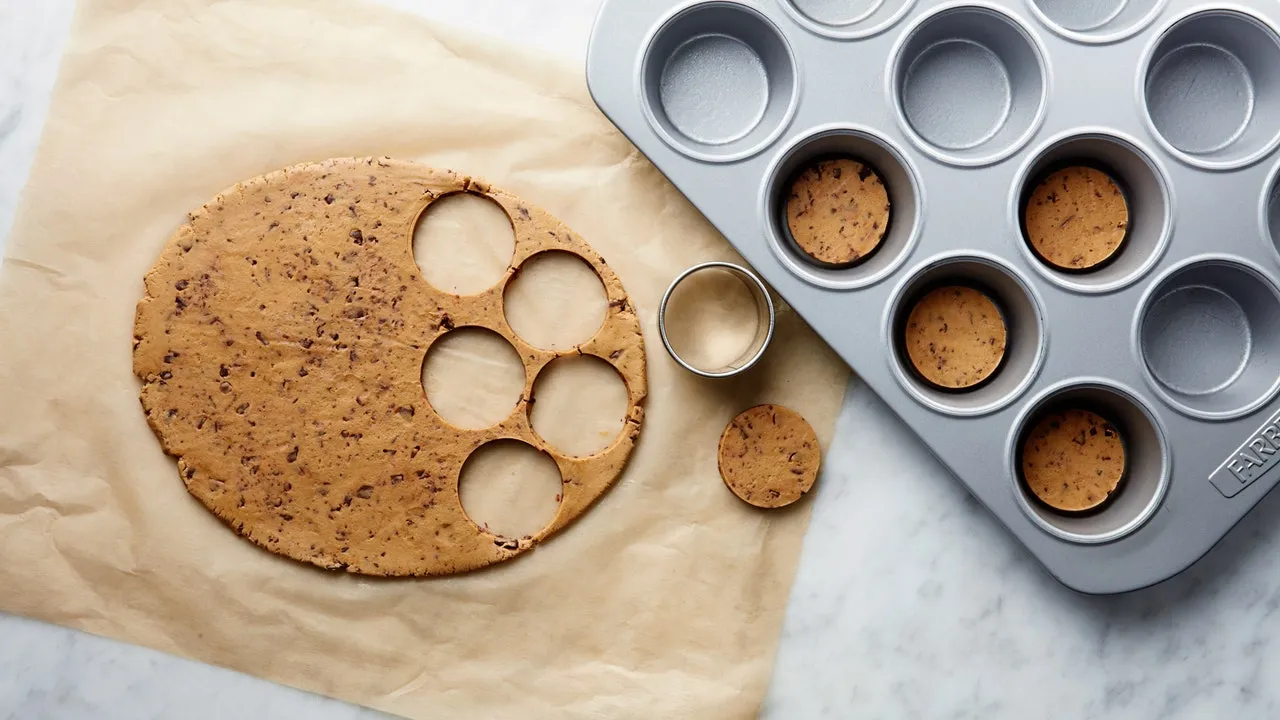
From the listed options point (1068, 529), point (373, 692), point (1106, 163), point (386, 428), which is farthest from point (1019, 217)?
point (373, 692)

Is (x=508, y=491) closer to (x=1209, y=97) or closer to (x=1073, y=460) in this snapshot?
(x=1073, y=460)

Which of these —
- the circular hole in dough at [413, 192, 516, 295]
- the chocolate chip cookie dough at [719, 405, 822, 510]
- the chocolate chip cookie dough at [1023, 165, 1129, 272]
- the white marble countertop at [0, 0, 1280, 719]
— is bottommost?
the white marble countertop at [0, 0, 1280, 719]

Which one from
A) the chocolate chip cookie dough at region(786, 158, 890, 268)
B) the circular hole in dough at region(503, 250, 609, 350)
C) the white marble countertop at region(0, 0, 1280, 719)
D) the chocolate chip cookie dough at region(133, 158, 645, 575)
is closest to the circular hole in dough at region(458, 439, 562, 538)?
the chocolate chip cookie dough at region(133, 158, 645, 575)

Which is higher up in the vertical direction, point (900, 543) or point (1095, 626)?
point (900, 543)

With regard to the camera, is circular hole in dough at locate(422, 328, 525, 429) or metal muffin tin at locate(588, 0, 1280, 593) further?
circular hole in dough at locate(422, 328, 525, 429)

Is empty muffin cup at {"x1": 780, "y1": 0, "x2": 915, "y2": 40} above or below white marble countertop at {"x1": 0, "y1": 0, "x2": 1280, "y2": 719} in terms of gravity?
above

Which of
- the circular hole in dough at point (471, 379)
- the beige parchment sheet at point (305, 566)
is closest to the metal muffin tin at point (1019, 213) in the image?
the beige parchment sheet at point (305, 566)

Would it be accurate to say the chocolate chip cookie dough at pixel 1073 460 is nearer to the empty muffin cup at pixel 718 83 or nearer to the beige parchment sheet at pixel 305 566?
the beige parchment sheet at pixel 305 566

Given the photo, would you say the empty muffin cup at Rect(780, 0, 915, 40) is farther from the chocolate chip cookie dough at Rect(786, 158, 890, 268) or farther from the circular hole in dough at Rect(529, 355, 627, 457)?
the circular hole in dough at Rect(529, 355, 627, 457)

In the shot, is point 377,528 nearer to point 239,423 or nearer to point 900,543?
point 239,423
